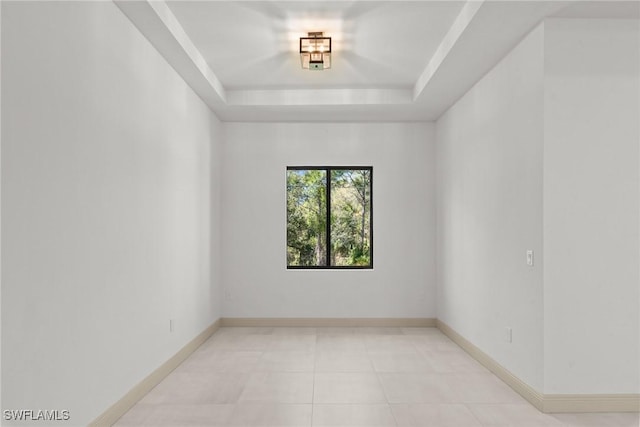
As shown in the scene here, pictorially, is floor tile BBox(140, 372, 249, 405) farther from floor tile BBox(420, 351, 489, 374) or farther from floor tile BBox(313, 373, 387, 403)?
floor tile BBox(420, 351, 489, 374)

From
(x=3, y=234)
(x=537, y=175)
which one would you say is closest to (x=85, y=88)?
(x=3, y=234)

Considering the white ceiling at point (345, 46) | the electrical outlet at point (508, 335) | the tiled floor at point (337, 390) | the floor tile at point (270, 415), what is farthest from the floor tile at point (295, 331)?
the white ceiling at point (345, 46)

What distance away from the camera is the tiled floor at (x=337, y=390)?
120 inches

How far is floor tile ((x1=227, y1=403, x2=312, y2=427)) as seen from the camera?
118 inches

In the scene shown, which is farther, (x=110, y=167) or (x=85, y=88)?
(x=110, y=167)

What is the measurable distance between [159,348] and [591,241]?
11.3 feet

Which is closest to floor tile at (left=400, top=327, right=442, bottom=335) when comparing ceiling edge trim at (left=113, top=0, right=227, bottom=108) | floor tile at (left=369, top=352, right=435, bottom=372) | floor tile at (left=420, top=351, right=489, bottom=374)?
floor tile at (left=420, top=351, right=489, bottom=374)

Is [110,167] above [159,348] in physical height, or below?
above

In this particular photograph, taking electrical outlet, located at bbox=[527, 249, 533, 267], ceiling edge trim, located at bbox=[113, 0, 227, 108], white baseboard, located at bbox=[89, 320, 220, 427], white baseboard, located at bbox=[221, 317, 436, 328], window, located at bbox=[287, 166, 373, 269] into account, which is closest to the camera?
white baseboard, located at bbox=[89, 320, 220, 427]

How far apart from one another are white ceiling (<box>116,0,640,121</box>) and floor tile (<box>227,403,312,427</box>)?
111 inches

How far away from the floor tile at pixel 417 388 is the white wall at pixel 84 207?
76.1 inches

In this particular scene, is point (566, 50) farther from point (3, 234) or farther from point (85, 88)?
point (3, 234)

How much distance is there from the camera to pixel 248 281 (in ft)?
20.3

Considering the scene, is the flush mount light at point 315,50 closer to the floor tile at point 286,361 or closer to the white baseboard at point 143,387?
the floor tile at point 286,361
